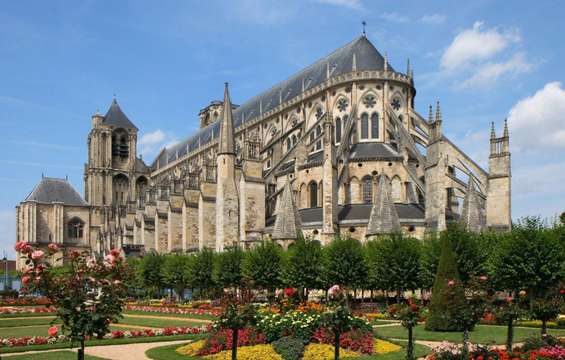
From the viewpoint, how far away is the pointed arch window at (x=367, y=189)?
1994 inches

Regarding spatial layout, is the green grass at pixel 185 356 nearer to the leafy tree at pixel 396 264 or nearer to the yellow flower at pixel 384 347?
the yellow flower at pixel 384 347

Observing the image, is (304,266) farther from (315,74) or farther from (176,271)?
(315,74)

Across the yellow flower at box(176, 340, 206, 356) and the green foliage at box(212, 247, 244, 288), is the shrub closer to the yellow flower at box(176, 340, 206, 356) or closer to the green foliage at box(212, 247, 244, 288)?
the yellow flower at box(176, 340, 206, 356)

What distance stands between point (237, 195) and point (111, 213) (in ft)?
152

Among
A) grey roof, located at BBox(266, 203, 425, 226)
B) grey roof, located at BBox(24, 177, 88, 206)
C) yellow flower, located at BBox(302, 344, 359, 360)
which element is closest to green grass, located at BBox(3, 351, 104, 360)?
yellow flower, located at BBox(302, 344, 359, 360)

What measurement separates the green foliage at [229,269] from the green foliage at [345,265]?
26.4 ft

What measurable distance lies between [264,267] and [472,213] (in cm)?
1413

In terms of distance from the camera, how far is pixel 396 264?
3556 cm

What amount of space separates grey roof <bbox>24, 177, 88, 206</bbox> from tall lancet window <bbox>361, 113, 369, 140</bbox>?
5575 cm

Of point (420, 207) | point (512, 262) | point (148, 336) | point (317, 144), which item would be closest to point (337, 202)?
point (420, 207)

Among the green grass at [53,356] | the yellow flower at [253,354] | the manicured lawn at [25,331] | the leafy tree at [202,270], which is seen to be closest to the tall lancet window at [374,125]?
the leafy tree at [202,270]

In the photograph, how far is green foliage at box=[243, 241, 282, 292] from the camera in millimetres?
40438

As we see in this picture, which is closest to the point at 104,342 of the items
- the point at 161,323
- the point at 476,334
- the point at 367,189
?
the point at 161,323

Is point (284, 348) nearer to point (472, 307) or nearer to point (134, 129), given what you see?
point (472, 307)
